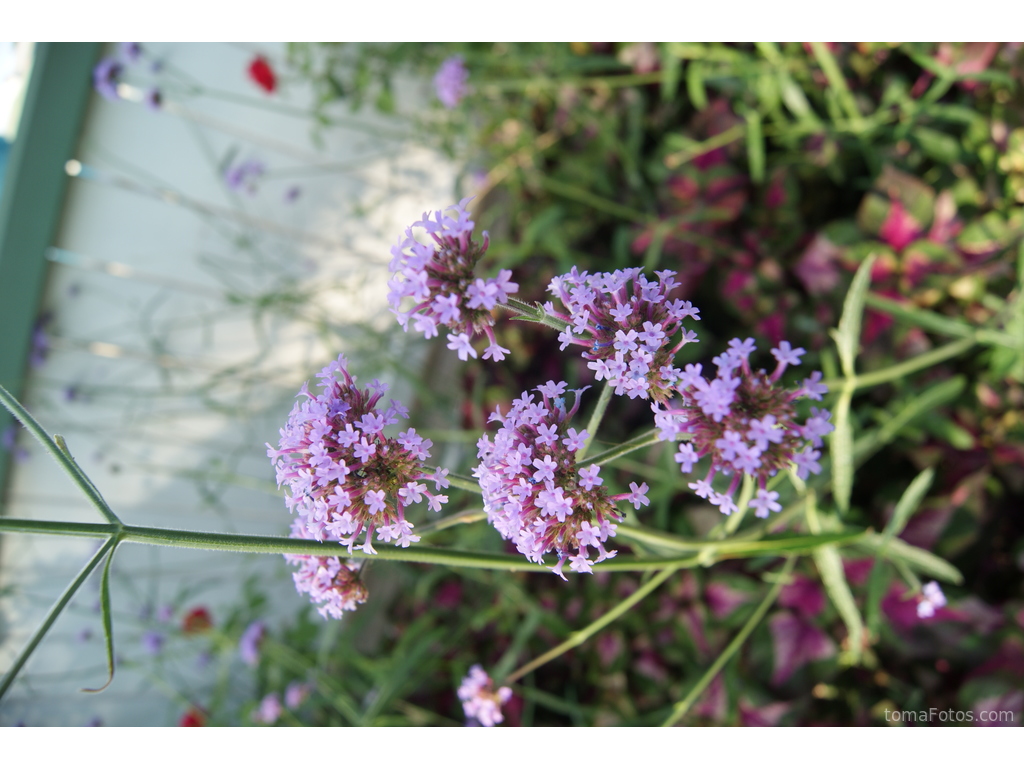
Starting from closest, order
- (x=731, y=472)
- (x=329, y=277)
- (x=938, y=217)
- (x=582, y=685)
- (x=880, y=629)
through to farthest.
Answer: (x=731, y=472)
(x=880, y=629)
(x=938, y=217)
(x=582, y=685)
(x=329, y=277)

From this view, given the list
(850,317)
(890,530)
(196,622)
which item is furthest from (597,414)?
(196,622)

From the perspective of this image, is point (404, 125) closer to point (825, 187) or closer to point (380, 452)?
point (825, 187)

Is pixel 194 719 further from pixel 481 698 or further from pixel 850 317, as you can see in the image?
pixel 850 317

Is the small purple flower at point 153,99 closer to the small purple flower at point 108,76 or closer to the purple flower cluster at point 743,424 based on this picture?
the small purple flower at point 108,76

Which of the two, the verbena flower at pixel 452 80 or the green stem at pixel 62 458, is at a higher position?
the verbena flower at pixel 452 80

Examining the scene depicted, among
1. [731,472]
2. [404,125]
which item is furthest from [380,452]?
[404,125]

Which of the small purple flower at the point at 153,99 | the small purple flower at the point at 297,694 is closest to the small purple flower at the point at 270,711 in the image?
the small purple flower at the point at 297,694

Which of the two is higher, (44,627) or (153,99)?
(153,99)
